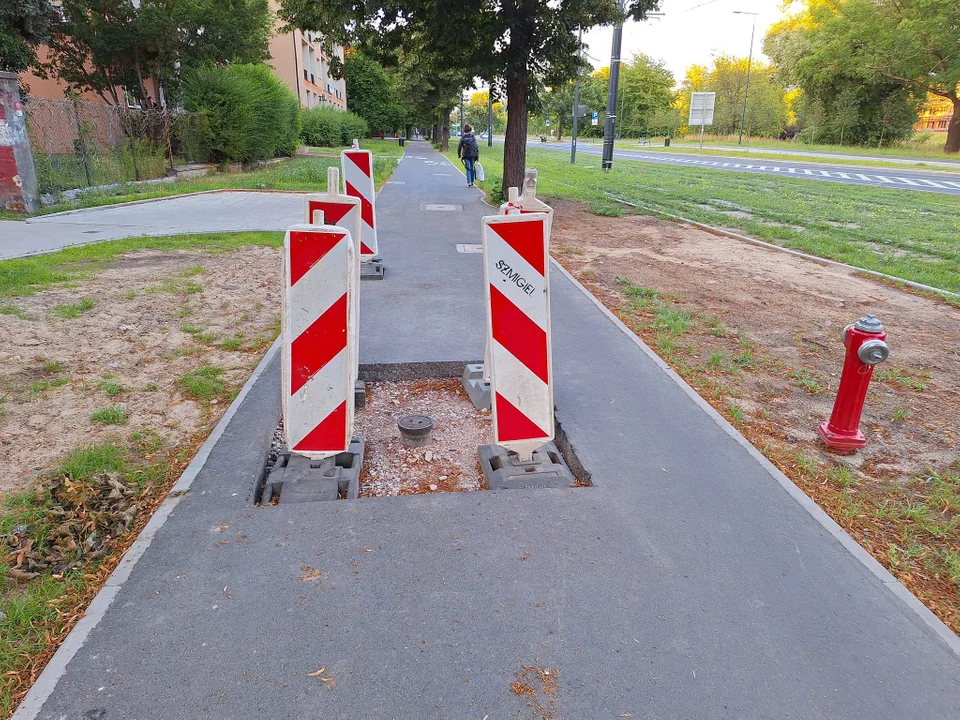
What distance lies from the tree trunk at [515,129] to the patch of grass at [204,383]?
11.0 metres

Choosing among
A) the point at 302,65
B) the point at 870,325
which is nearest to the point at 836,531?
the point at 870,325

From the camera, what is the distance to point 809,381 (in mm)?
5488

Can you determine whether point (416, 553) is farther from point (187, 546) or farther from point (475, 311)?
point (475, 311)

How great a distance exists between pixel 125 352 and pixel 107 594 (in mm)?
3498

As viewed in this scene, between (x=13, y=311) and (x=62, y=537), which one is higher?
(x=13, y=311)

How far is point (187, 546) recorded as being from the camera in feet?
10.2

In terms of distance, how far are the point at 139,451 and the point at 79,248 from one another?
23.6ft

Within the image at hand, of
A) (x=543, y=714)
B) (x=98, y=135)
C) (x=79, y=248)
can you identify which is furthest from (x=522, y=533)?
(x=98, y=135)

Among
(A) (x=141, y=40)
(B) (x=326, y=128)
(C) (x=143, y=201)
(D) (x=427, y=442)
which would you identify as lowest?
(D) (x=427, y=442)

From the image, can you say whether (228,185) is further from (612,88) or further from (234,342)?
(234,342)

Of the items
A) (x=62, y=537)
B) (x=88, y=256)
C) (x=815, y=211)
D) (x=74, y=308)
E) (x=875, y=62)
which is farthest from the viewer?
(x=875, y=62)

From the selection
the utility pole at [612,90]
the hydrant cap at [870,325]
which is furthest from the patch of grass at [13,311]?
the utility pole at [612,90]

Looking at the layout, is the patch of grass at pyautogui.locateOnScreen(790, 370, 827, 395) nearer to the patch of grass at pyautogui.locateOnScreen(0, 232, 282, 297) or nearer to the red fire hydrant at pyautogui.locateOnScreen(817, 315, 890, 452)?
the red fire hydrant at pyautogui.locateOnScreen(817, 315, 890, 452)

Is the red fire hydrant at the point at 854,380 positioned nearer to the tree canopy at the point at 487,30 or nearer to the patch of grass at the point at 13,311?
the patch of grass at the point at 13,311
